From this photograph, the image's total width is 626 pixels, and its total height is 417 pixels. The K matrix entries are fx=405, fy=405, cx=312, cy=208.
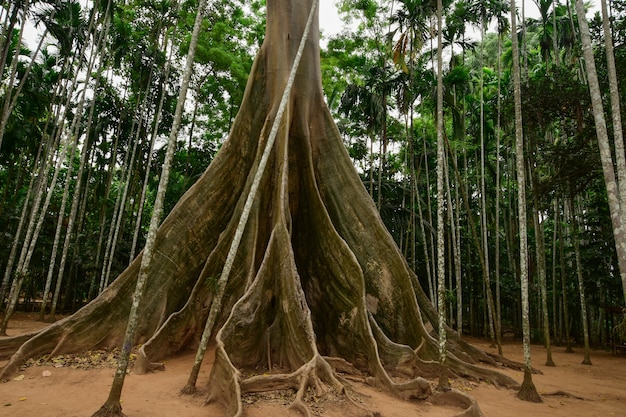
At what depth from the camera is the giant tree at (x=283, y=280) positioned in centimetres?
495

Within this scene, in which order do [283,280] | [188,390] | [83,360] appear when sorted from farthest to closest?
[283,280] → [83,360] → [188,390]

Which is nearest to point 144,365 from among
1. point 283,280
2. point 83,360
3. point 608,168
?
point 83,360

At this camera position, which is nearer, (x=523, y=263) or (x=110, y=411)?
(x=110, y=411)

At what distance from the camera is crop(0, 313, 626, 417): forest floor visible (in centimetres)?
380

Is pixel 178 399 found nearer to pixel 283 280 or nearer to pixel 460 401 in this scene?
pixel 283 280

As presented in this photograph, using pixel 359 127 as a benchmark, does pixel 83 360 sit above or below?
below

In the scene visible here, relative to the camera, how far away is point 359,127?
17969 millimetres

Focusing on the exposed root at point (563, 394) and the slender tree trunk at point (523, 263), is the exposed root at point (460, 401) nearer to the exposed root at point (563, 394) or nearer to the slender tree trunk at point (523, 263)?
the slender tree trunk at point (523, 263)

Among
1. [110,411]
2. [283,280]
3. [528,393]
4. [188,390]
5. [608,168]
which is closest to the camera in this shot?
[110,411]

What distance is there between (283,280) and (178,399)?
1.95 meters

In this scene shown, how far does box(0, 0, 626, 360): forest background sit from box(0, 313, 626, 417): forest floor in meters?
4.10

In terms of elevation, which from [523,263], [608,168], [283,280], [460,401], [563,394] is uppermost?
[608,168]

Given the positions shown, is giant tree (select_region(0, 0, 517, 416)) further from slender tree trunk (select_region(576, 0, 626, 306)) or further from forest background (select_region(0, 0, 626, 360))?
forest background (select_region(0, 0, 626, 360))

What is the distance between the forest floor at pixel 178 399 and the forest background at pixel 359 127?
4095 millimetres
